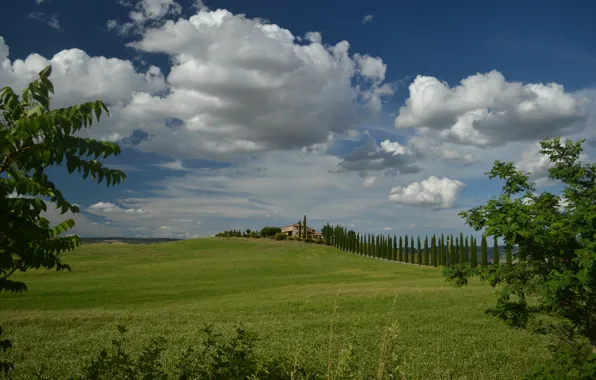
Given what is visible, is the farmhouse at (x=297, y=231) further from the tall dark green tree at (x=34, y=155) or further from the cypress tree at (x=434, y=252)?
the tall dark green tree at (x=34, y=155)

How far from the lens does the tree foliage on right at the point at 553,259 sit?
766 centimetres

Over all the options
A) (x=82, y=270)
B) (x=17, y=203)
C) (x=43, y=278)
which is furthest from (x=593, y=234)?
(x=82, y=270)

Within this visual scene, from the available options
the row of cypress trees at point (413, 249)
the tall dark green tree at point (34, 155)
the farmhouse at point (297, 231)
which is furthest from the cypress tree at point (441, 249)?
the tall dark green tree at point (34, 155)

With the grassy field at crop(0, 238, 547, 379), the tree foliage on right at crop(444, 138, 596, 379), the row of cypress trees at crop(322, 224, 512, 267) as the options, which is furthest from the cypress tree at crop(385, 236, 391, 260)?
the tree foliage on right at crop(444, 138, 596, 379)

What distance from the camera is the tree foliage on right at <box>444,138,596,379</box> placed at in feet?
25.1

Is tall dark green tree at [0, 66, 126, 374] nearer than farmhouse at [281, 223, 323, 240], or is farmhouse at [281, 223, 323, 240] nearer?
tall dark green tree at [0, 66, 126, 374]

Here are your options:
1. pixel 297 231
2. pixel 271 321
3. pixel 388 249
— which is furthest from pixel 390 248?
pixel 271 321

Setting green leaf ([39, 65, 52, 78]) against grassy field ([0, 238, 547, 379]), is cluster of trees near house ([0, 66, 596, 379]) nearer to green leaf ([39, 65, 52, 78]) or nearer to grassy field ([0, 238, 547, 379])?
green leaf ([39, 65, 52, 78])

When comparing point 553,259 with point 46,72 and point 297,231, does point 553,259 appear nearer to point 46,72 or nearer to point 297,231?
point 46,72

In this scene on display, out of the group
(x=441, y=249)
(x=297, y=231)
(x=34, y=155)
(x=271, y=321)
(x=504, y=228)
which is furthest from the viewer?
(x=297, y=231)

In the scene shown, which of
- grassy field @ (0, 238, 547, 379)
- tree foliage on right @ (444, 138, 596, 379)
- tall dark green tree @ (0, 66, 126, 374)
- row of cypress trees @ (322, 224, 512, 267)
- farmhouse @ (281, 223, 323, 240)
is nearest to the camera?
tall dark green tree @ (0, 66, 126, 374)

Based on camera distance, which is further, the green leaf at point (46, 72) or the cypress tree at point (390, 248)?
the cypress tree at point (390, 248)

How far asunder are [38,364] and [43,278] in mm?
50081

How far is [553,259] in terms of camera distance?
28.3ft
